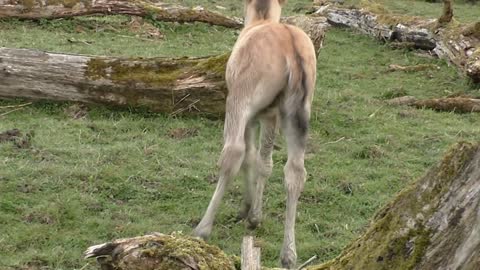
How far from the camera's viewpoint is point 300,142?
5.59 metres

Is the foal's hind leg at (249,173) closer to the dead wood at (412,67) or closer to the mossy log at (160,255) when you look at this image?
the mossy log at (160,255)

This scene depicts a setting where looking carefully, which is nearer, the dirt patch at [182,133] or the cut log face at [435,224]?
the cut log face at [435,224]

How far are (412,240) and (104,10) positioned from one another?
11507 mm

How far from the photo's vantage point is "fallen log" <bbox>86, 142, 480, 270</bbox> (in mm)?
2723

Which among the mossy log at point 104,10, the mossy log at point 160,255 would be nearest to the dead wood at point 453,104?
the mossy log at point 104,10

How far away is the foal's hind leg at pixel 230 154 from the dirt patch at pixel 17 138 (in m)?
2.63

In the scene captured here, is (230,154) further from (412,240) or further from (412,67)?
(412,67)

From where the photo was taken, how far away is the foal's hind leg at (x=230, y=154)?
555cm

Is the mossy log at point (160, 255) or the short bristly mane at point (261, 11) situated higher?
the short bristly mane at point (261, 11)

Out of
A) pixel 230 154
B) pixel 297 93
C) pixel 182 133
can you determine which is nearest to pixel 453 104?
pixel 182 133

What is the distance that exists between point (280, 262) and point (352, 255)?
7.38ft

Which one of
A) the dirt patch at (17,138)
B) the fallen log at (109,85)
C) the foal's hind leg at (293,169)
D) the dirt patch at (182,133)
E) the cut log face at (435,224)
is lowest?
the dirt patch at (182,133)

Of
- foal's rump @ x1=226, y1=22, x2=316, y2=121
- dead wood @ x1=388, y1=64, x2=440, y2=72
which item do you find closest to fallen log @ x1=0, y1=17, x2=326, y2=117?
foal's rump @ x1=226, y1=22, x2=316, y2=121

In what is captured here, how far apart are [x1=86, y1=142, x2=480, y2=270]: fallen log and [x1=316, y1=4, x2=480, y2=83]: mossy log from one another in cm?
795
